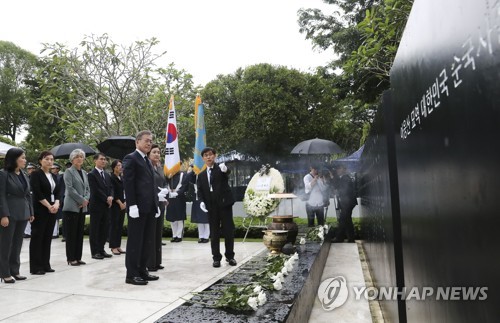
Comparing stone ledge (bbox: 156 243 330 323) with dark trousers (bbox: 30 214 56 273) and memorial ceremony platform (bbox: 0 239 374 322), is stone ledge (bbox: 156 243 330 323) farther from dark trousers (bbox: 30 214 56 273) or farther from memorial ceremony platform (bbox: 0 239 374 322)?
dark trousers (bbox: 30 214 56 273)

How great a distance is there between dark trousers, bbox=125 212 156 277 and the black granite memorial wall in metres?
3.79

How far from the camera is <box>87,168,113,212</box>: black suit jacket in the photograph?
23.0 ft

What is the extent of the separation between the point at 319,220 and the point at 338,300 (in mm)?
5338

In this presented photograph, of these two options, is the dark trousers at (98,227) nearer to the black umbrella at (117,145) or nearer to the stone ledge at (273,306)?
the black umbrella at (117,145)

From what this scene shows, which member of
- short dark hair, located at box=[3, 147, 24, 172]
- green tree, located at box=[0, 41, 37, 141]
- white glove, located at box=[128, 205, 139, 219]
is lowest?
white glove, located at box=[128, 205, 139, 219]

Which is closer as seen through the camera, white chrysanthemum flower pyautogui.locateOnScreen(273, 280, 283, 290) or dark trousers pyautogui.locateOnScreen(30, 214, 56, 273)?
white chrysanthemum flower pyautogui.locateOnScreen(273, 280, 283, 290)

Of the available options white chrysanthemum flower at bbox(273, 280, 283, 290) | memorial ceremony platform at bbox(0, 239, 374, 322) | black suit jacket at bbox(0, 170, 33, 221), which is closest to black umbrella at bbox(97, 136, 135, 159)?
memorial ceremony platform at bbox(0, 239, 374, 322)

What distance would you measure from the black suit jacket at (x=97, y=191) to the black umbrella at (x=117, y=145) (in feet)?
5.49

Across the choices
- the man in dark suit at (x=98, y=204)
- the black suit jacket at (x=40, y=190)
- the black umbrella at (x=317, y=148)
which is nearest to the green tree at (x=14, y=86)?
the black umbrella at (x=317, y=148)

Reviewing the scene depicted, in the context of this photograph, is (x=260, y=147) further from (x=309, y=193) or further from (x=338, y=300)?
(x=338, y=300)

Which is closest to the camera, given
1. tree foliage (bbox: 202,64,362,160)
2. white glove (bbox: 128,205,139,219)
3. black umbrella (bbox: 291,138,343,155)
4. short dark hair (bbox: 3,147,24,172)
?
white glove (bbox: 128,205,139,219)

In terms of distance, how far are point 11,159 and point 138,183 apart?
1.95 meters

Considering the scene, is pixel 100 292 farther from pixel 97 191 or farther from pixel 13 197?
pixel 97 191

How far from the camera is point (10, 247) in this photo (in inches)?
208
